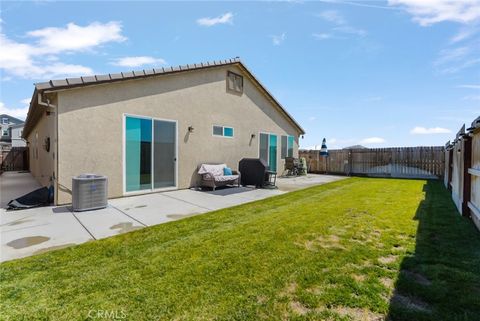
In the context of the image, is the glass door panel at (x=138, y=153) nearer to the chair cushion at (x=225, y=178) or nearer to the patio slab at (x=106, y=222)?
the patio slab at (x=106, y=222)

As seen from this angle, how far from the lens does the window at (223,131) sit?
10023mm

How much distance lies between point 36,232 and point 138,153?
3.69 meters

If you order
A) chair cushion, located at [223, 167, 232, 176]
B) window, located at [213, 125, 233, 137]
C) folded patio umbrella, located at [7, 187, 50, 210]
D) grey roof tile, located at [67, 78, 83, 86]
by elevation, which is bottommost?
folded patio umbrella, located at [7, 187, 50, 210]

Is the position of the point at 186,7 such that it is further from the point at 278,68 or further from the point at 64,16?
the point at 278,68

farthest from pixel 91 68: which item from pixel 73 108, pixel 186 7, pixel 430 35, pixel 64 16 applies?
pixel 430 35

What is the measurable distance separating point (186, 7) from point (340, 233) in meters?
7.70

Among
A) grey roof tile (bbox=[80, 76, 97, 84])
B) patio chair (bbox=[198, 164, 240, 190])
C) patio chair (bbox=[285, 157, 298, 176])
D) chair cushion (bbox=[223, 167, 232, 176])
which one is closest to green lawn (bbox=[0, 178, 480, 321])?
patio chair (bbox=[198, 164, 240, 190])

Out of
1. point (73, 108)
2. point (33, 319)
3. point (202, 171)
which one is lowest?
point (33, 319)

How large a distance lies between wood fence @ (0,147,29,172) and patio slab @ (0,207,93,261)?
18.7 metres

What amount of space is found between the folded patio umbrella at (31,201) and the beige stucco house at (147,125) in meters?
0.30

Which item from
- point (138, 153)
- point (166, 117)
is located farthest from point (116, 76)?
point (138, 153)

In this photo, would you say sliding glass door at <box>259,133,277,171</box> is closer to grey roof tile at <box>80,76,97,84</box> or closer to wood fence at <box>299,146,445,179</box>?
wood fence at <box>299,146,445,179</box>

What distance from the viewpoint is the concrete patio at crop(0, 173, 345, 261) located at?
363cm

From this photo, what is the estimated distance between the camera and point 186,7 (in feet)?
24.6
